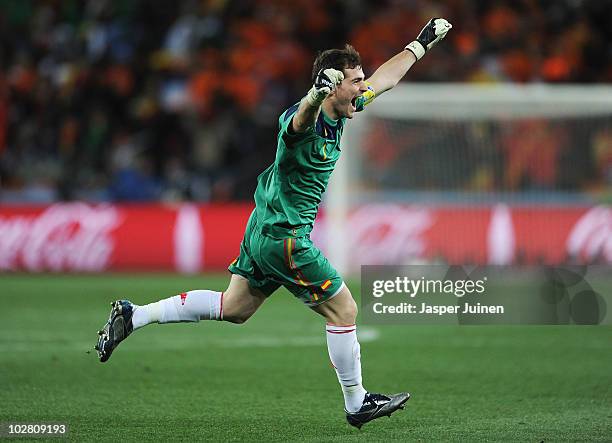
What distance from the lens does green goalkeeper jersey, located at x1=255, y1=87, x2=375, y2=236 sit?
20.5 feet

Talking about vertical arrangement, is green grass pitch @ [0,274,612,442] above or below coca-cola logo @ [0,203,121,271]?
below

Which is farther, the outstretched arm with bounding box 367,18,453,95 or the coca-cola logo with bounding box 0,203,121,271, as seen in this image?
the coca-cola logo with bounding box 0,203,121,271

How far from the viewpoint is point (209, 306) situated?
671 centimetres

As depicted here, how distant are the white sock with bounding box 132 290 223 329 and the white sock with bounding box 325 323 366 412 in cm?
77

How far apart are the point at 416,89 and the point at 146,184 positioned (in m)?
5.02

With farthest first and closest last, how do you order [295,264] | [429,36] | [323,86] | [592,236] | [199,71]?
[199,71]
[592,236]
[429,36]
[295,264]
[323,86]

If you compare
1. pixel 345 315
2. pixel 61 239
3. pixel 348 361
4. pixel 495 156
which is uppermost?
pixel 495 156

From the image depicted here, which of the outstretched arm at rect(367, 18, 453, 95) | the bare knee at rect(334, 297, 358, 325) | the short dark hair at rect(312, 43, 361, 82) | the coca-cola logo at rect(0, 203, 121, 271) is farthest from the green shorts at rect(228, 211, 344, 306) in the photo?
the coca-cola logo at rect(0, 203, 121, 271)

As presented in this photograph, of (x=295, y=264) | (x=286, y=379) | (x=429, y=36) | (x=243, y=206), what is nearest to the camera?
(x=295, y=264)

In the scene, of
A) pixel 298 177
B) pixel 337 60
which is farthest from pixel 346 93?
pixel 298 177

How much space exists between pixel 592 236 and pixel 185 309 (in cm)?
1013

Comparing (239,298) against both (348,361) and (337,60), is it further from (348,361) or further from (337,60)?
(337,60)

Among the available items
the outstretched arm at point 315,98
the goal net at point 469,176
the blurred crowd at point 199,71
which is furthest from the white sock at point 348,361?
the blurred crowd at point 199,71

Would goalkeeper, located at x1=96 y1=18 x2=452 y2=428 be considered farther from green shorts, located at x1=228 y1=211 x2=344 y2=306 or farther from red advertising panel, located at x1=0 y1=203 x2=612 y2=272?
red advertising panel, located at x1=0 y1=203 x2=612 y2=272
